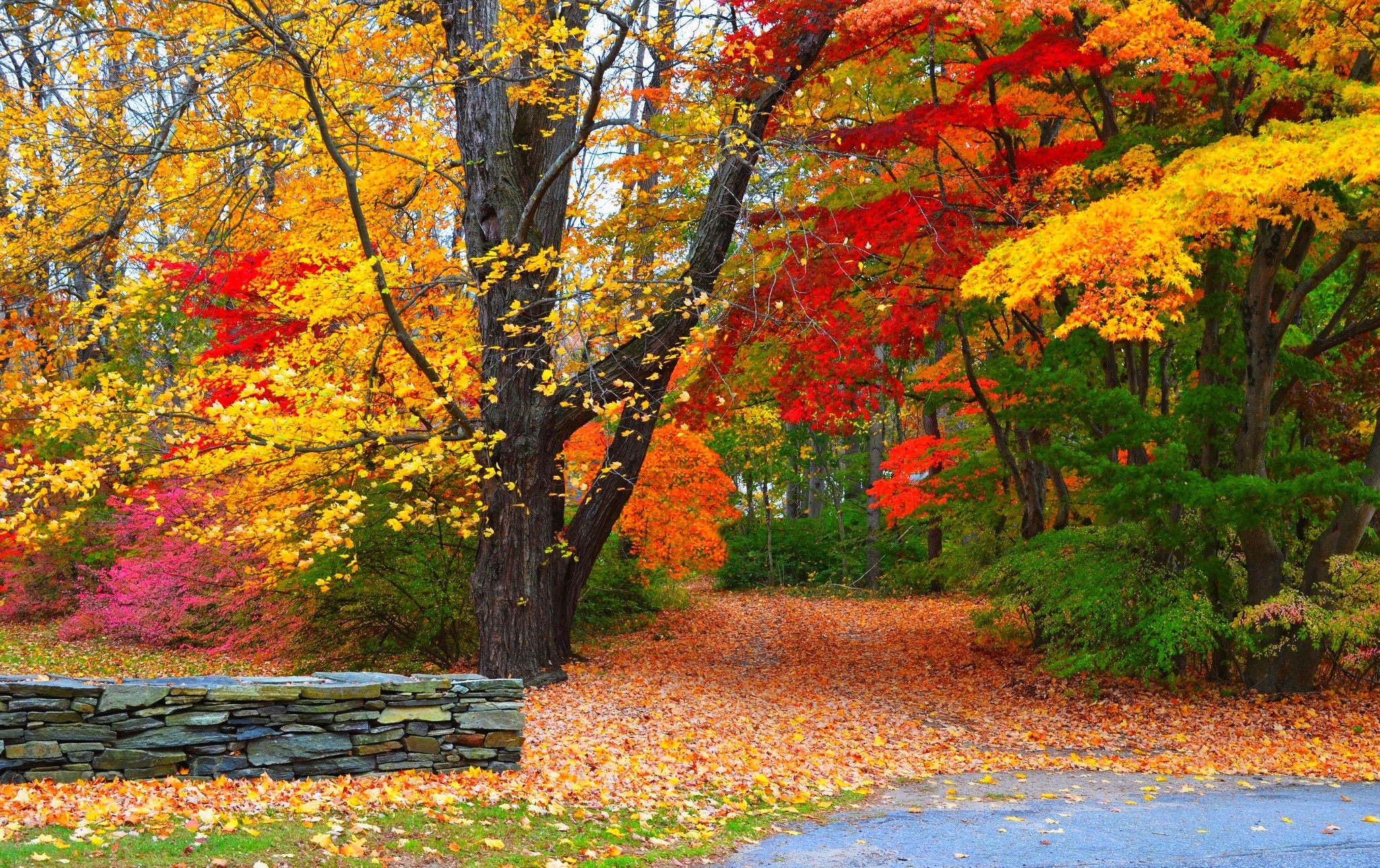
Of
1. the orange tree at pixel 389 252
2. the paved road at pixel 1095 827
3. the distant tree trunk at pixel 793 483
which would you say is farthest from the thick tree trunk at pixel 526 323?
the distant tree trunk at pixel 793 483

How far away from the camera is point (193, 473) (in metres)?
7.93

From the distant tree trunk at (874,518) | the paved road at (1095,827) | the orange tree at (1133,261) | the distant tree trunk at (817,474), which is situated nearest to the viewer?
the paved road at (1095,827)

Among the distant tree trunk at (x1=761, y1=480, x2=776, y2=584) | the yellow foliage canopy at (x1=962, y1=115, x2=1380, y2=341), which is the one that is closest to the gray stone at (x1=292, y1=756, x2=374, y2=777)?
the yellow foliage canopy at (x1=962, y1=115, x2=1380, y2=341)

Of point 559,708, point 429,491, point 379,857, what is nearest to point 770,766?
point 559,708

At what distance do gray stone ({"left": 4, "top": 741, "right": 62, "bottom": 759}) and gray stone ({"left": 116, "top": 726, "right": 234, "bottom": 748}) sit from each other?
11.9 inches

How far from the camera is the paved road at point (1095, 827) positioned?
17.0 feet

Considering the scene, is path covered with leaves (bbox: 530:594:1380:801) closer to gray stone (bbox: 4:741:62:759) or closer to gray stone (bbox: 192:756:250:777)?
gray stone (bbox: 192:756:250:777)

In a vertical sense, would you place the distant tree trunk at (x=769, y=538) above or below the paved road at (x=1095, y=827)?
above

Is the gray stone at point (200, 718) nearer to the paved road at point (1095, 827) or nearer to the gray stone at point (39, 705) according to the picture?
the gray stone at point (39, 705)

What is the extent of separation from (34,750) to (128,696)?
1.66ft

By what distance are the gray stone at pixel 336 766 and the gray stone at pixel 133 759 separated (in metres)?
0.66

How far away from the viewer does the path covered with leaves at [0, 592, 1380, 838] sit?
5.39 metres

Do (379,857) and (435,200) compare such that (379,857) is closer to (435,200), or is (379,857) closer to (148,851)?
(148,851)

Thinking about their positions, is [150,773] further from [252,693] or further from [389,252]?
[389,252]
